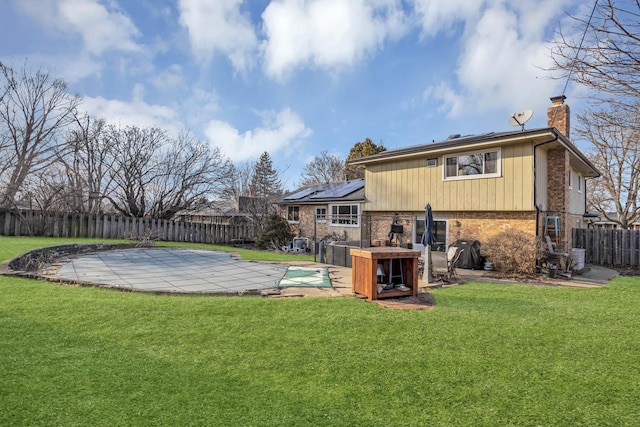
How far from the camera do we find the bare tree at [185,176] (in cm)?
2109


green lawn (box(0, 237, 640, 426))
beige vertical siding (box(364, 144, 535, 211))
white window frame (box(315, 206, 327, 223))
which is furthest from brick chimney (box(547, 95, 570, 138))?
white window frame (box(315, 206, 327, 223))

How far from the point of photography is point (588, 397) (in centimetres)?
270

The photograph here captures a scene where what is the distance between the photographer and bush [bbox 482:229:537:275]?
9133 mm

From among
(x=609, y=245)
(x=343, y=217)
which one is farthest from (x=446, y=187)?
(x=609, y=245)

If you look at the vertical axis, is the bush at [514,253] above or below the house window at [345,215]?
below

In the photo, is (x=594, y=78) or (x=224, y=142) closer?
(x=594, y=78)

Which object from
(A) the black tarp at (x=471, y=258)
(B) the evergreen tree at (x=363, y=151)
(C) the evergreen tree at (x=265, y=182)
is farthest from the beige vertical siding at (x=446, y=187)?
(B) the evergreen tree at (x=363, y=151)

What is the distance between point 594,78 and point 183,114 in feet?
68.0

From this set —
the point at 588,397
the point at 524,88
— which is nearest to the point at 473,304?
the point at 588,397

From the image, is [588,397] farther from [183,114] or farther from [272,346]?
[183,114]

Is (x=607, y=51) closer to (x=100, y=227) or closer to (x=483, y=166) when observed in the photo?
(x=483, y=166)

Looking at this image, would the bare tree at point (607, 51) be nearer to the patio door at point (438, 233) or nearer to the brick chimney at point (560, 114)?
the patio door at point (438, 233)

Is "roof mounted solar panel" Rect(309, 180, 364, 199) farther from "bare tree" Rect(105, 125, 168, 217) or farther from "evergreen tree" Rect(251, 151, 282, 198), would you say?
"bare tree" Rect(105, 125, 168, 217)

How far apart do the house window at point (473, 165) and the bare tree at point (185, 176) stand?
15.5 metres
